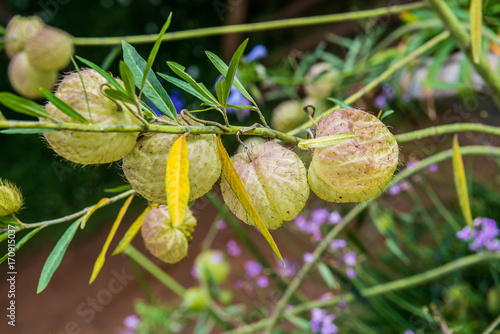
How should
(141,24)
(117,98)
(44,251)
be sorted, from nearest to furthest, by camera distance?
1. (117,98)
2. (44,251)
3. (141,24)

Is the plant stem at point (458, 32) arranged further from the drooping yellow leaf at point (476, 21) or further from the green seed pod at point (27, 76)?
the green seed pod at point (27, 76)

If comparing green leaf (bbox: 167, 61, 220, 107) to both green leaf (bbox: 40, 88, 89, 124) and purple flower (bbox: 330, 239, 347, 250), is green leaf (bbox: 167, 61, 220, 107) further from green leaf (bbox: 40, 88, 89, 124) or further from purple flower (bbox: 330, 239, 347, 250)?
purple flower (bbox: 330, 239, 347, 250)

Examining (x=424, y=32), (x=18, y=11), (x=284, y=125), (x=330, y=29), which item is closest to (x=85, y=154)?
(x=284, y=125)

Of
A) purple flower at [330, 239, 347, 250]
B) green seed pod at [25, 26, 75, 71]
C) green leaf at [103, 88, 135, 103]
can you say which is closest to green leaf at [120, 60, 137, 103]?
green leaf at [103, 88, 135, 103]

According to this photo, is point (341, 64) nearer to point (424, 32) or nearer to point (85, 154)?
point (424, 32)

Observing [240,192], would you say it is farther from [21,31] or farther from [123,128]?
[21,31]

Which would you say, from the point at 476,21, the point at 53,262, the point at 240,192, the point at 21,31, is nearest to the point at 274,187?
the point at 240,192
